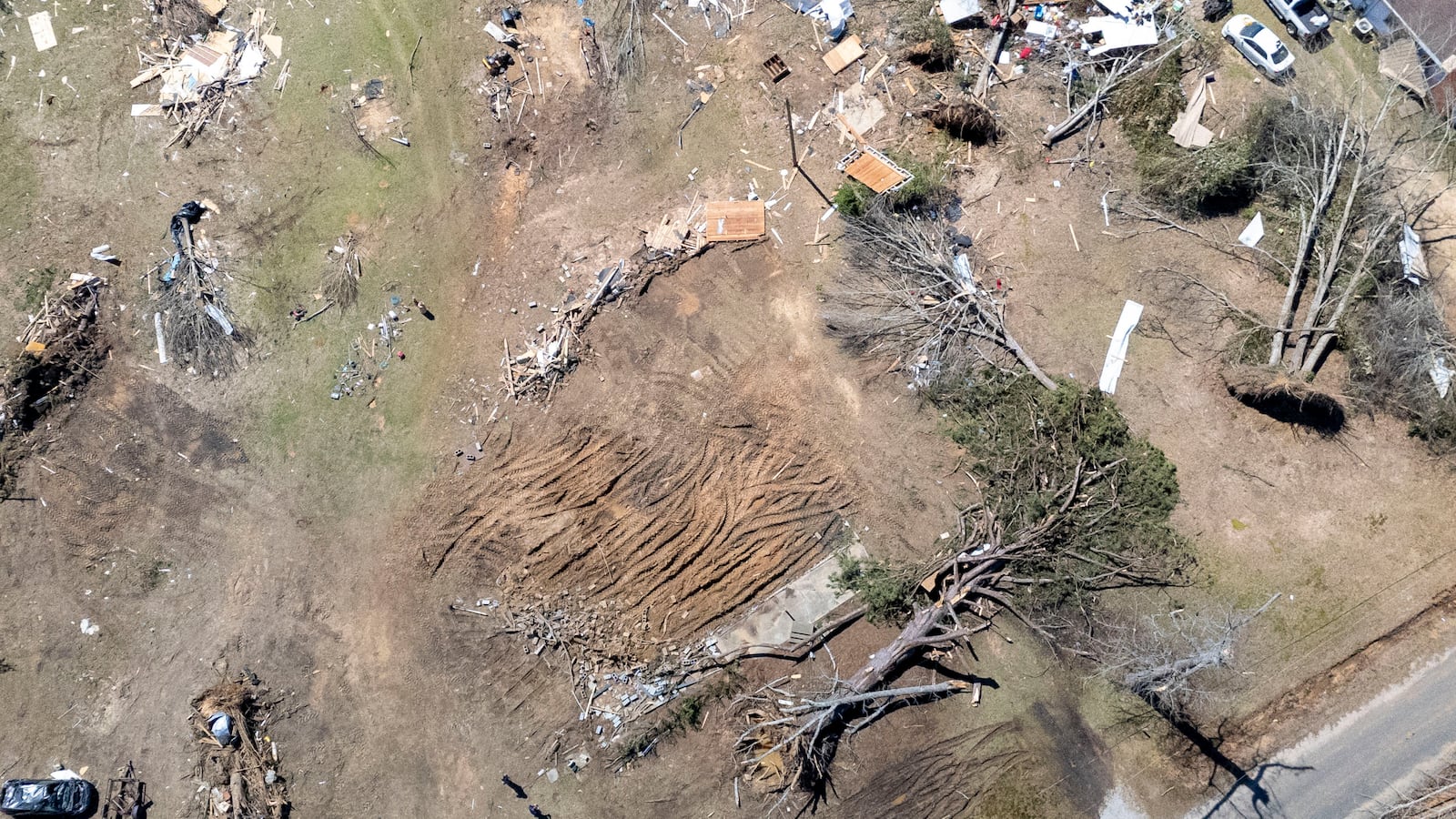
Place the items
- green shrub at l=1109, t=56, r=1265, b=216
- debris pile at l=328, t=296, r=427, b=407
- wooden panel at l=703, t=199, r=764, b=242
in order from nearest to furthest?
green shrub at l=1109, t=56, r=1265, b=216
debris pile at l=328, t=296, r=427, b=407
wooden panel at l=703, t=199, r=764, b=242

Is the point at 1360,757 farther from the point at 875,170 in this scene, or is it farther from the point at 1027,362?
the point at 875,170

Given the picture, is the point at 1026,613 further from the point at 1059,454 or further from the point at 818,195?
the point at 818,195

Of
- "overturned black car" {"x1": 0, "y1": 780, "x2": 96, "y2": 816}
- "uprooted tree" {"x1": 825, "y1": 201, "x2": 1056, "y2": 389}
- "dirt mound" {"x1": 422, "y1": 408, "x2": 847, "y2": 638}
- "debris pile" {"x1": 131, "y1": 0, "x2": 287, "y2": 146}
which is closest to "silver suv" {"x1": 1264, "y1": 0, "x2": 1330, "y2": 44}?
"uprooted tree" {"x1": 825, "y1": 201, "x2": 1056, "y2": 389}

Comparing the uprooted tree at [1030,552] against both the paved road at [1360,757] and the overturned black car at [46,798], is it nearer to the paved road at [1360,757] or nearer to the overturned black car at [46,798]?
the paved road at [1360,757]

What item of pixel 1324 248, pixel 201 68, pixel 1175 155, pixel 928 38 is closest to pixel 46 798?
pixel 201 68

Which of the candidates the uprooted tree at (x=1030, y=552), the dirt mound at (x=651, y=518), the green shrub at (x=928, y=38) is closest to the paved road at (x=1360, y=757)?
the uprooted tree at (x=1030, y=552)

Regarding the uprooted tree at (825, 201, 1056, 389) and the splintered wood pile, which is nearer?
the uprooted tree at (825, 201, 1056, 389)

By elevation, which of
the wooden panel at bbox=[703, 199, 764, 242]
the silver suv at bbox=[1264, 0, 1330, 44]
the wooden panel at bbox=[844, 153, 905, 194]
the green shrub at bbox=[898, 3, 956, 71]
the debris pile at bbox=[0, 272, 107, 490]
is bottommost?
the debris pile at bbox=[0, 272, 107, 490]

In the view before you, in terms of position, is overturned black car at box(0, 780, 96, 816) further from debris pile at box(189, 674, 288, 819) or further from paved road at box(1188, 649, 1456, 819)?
paved road at box(1188, 649, 1456, 819)
